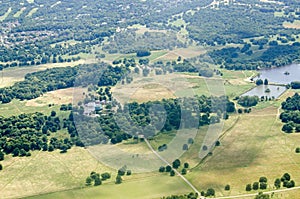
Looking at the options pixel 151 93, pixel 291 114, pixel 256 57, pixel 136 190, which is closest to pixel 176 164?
pixel 136 190

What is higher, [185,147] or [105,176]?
[185,147]

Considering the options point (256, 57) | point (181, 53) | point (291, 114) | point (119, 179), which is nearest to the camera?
point (119, 179)

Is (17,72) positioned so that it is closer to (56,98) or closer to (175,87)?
(56,98)

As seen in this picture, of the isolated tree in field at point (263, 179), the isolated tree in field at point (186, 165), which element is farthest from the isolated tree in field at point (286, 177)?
the isolated tree in field at point (186, 165)

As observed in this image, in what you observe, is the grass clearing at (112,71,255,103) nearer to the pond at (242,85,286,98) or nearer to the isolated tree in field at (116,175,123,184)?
the pond at (242,85,286,98)

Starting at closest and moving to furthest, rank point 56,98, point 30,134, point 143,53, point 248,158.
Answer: point 248,158, point 30,134, point 56,98, point 143,53

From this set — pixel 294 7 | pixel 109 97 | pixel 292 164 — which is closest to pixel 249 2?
pixel 294 7

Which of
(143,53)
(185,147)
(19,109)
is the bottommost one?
(19,109)
